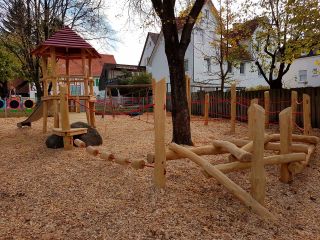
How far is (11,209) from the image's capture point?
446 cm

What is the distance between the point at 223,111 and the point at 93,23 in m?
9.70

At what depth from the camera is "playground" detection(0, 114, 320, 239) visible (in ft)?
12.8

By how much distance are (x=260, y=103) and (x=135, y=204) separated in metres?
12.3

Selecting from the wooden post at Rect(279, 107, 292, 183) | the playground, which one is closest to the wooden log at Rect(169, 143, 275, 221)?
the playground

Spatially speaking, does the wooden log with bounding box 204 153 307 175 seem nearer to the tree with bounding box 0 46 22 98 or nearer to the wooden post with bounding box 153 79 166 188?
the wooden post with bounding box 153 79 166 188

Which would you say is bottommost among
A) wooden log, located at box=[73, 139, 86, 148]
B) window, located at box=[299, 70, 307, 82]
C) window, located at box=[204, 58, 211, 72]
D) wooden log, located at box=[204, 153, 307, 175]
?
wooden log, located at box=[204, 153, 307, 175]

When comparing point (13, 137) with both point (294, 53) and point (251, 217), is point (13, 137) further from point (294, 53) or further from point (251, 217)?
point (294, 53)

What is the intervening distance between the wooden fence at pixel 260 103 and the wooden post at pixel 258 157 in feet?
29.8

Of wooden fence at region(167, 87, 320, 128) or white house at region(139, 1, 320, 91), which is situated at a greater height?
white house at region(139, 1, 320, 91)

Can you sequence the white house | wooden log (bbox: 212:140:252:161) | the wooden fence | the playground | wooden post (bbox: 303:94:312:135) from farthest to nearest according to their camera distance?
the white house
the wooden fence
wooden post (bbox: 303:94:312:135)
wooden log (bbox: 212:140:252:161)
the playground

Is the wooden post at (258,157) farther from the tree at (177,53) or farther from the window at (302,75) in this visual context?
the window at (302,75)

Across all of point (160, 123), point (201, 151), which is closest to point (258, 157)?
point (201, 151)

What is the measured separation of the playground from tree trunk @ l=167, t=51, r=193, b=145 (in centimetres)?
155

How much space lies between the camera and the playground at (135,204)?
12.8ft
